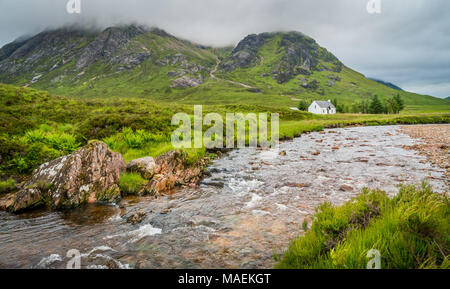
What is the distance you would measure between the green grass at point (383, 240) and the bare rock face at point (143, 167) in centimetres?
817

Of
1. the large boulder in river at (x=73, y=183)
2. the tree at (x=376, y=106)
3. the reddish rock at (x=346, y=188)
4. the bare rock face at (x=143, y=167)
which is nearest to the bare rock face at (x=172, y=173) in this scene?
the bare rock face at (x=143, y=167)

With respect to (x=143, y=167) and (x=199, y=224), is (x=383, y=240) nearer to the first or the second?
(x=199, y=224)

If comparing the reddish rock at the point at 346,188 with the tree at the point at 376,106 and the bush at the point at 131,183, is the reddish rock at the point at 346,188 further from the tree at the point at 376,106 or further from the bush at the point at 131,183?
the tree at the point at 376,106

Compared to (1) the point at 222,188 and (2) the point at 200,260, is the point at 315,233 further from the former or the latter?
(1) the point at 222,188

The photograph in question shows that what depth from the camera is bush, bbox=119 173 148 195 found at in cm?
928

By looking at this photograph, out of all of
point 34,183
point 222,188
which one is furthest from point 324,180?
point 34,183

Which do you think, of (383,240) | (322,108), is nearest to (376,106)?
(322,108)

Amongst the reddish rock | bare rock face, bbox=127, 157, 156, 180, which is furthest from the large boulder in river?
the reddish rock

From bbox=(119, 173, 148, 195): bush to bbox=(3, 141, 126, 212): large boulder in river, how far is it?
0.29 meters

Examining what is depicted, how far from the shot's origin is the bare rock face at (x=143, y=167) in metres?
10.3

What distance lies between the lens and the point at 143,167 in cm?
1046

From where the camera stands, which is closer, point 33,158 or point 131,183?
point 131,183

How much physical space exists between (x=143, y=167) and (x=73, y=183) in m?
2.98
